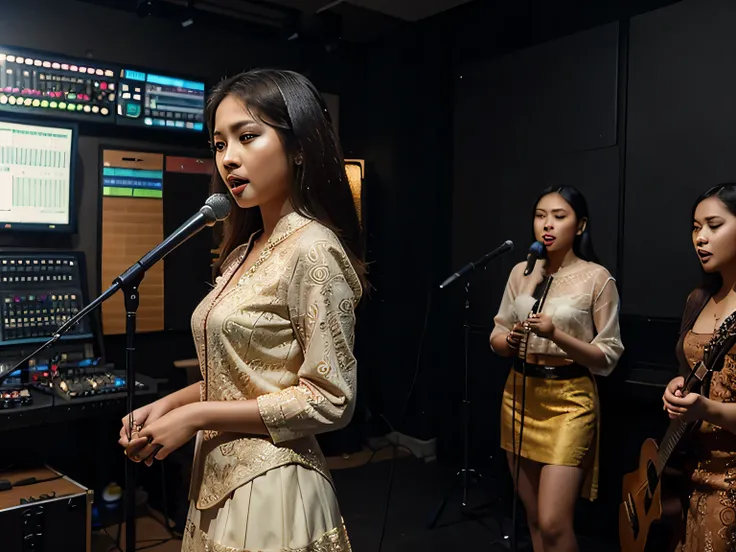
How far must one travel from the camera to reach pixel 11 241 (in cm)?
323

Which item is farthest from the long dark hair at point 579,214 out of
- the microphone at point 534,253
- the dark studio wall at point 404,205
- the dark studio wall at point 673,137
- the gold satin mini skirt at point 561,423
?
the dark studio wall at point 404,205

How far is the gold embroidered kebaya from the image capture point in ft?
3.81

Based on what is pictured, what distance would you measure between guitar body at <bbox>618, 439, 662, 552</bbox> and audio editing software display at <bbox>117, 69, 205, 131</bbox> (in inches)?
108

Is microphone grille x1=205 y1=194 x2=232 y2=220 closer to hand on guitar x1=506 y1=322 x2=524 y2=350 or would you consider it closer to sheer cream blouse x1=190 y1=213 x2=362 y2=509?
sheer cream blouse x1=190 y1=213 x2=362 y2=509

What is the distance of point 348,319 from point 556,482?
1.78m

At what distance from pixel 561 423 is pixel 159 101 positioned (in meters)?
2.55

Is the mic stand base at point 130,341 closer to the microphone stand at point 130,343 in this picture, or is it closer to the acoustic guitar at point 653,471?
the microphone stand at point 130,343

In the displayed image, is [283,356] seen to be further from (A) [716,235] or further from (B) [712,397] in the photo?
(A) [716,235]

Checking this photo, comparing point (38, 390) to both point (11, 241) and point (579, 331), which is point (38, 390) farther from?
point (579, 331)

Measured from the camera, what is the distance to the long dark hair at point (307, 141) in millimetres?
1288

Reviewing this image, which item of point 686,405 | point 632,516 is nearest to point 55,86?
point 686,405

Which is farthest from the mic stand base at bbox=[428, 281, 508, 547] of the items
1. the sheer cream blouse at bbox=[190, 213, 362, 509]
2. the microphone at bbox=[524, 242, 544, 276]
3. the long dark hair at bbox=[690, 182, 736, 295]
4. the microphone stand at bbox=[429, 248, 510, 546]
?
the sheer cream blouse at bbox=[190, 213, 362, 509]

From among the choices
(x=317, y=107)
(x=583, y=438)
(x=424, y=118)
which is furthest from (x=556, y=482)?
(x=424, y=118)

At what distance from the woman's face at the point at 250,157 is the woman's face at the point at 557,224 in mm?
1802
